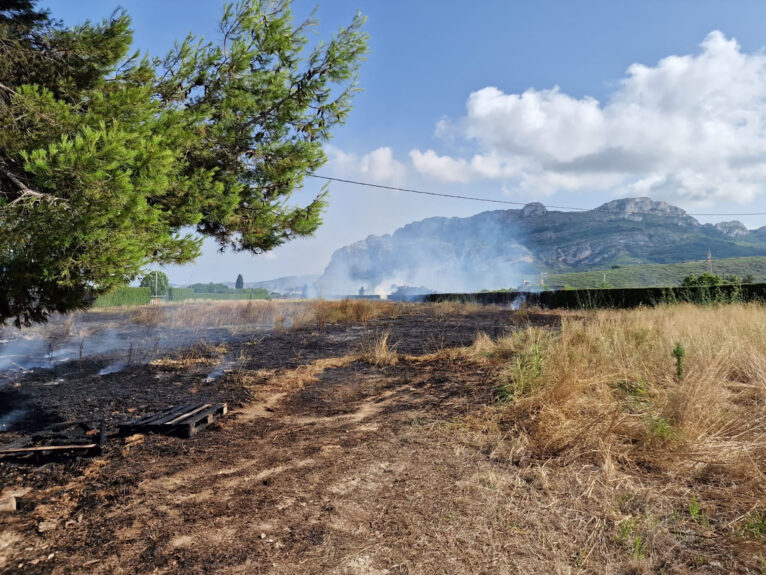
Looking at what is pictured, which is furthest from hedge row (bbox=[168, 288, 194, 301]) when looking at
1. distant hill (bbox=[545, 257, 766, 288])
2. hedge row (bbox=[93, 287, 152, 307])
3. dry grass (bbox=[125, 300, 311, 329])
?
distant hill (bbox=[545, 257, 766, 288])

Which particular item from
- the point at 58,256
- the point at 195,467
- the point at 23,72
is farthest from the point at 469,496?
the point at 23,72

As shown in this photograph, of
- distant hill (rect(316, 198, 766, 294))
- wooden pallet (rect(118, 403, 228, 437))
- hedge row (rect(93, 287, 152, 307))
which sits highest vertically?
distant hill (rect(316, 198, 766, 294))

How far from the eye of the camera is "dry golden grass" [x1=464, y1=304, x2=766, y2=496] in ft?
10.8

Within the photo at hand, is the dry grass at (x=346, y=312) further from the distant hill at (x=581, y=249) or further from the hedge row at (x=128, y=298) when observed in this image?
the distant hill at (x=581, y=249)

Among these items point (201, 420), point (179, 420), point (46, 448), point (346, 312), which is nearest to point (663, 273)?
point (346, 312)

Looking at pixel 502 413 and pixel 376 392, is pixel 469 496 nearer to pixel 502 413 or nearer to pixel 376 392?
pixel 502 413

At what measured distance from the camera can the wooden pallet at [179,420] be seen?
4.20 meters

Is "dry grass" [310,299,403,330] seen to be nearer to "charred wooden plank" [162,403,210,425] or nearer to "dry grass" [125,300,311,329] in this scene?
"dry grass" [125,300,311,329]

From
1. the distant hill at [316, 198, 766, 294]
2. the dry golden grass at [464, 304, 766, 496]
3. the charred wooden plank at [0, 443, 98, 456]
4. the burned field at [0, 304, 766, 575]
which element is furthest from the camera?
the distant hill at [316, 198, 766, 294]

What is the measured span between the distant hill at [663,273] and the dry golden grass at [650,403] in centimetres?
5654

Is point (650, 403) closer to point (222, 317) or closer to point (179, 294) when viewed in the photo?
point (222, 317)

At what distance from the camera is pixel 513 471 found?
10.4 ft

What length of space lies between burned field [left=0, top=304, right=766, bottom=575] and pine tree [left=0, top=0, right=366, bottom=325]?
1889mm

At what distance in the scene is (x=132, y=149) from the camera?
448 centimetres
